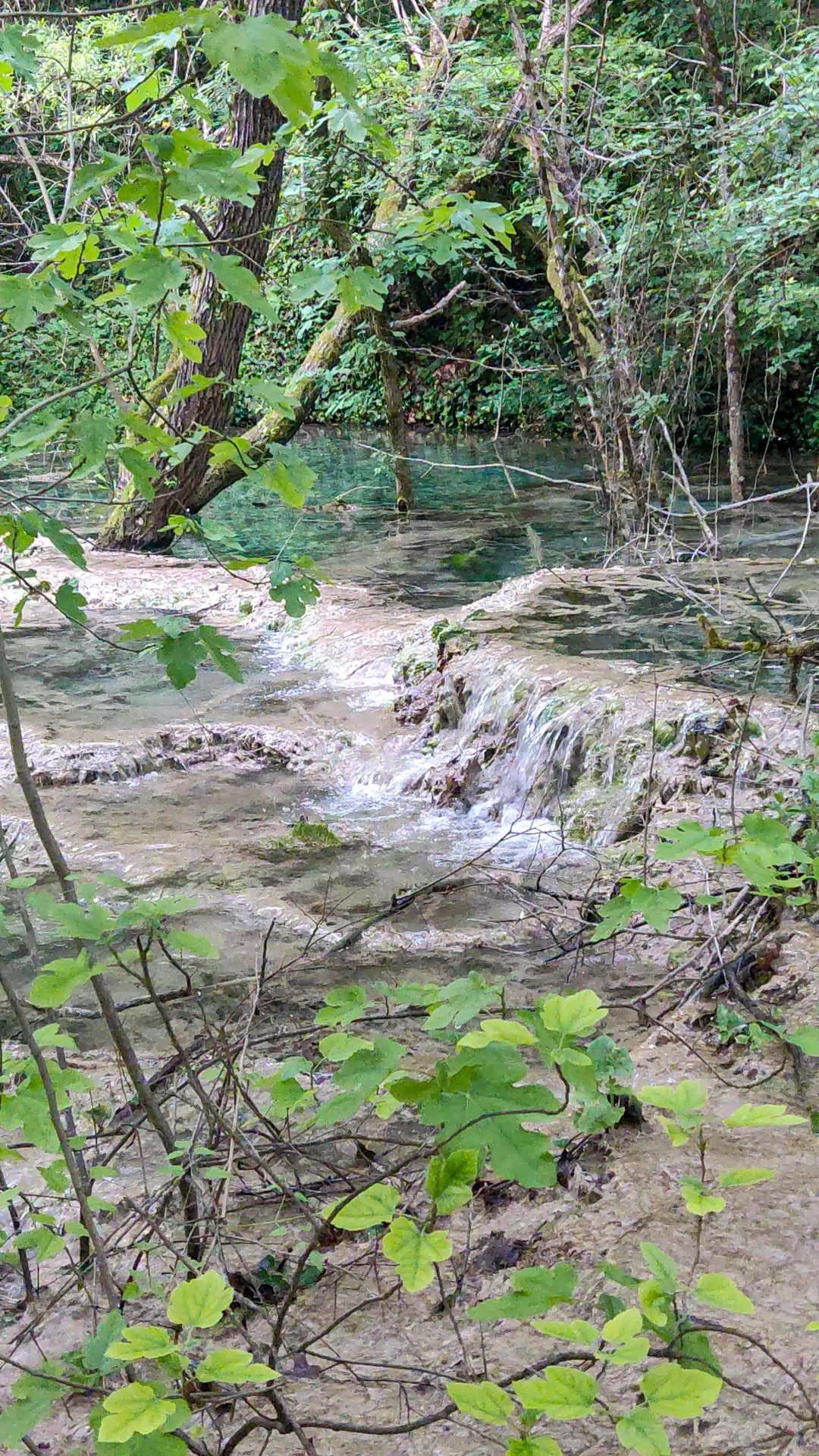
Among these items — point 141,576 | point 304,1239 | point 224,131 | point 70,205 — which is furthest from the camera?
point 141,576

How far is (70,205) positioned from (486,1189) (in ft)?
7.18

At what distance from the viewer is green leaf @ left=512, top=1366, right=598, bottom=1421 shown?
1.37 metres

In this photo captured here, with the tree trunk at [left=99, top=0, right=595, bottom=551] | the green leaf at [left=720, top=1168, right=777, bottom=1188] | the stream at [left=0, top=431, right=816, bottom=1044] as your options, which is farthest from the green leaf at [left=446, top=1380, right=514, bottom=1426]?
the tree trunk at [left=99, top=0, right=595, bottom=551]

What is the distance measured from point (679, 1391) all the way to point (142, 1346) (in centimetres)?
66

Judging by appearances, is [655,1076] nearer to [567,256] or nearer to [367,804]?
[367,804]

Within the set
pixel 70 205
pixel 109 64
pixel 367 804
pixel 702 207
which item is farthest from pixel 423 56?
pixel 70 205

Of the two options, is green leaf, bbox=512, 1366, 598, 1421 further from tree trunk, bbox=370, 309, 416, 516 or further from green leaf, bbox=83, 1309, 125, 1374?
A: tree trunk, bbox=370, 309, 416, 516

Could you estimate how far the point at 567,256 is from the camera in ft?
29.8

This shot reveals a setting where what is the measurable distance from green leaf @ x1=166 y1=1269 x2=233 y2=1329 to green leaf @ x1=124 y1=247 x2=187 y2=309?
1446mm

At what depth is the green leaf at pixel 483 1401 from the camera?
4.63 feet

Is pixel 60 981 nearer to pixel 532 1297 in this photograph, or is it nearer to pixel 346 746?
pixel 532 1297

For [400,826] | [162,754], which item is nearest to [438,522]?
[162,754]

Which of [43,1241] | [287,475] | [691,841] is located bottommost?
[43,1241]

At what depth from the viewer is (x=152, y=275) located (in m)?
1.88
